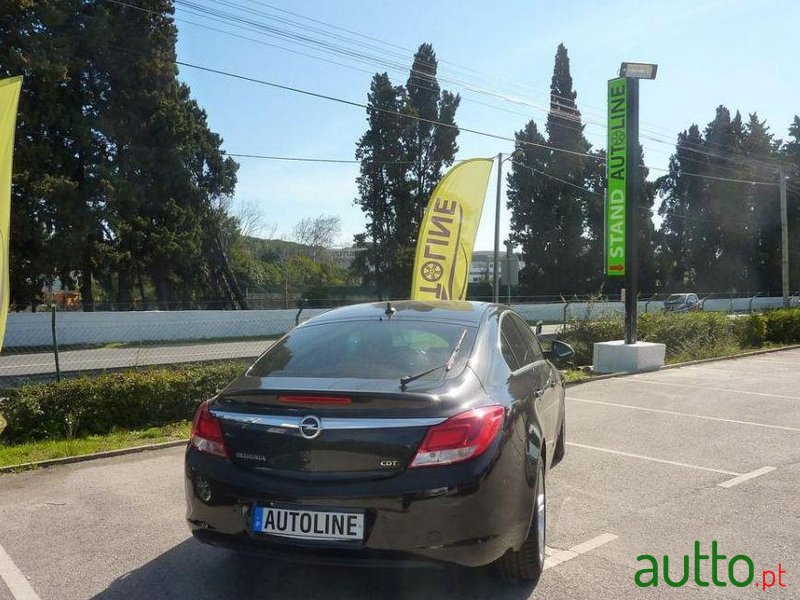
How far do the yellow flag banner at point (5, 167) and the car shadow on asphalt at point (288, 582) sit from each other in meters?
4.08

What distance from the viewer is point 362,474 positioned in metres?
3.13

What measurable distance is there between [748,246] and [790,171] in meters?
7.07

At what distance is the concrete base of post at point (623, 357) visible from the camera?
536 inches

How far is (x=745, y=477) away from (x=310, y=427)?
4.43 meters

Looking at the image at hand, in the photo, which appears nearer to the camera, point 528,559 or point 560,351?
point 528,559

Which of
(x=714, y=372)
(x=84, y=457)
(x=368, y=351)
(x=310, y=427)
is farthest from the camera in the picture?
(x=714, y=372)

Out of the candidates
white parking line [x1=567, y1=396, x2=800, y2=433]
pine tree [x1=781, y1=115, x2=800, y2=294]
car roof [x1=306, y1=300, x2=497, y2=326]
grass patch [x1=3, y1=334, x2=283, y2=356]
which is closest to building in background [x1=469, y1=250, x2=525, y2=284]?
pine tree [x1=781, y1=115, x2=800, y2=294]

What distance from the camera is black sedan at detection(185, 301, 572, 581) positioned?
3064 mm

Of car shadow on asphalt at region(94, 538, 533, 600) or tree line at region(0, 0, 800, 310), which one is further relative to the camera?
tree line at region(0, 0, 800, 310)

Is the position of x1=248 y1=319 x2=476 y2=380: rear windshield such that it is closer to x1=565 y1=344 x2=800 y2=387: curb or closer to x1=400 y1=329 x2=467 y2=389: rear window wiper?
x1=400 y1=329 x2=467 y2=389: rear window wiper

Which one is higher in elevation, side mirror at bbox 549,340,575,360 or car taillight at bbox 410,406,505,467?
side mirror at bbox 549,340,575,360

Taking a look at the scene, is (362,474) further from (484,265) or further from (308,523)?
(484,265)

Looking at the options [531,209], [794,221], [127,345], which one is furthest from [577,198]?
[127,345]

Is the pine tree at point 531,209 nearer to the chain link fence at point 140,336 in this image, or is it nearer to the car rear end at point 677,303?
the car rear end at point 677,303
